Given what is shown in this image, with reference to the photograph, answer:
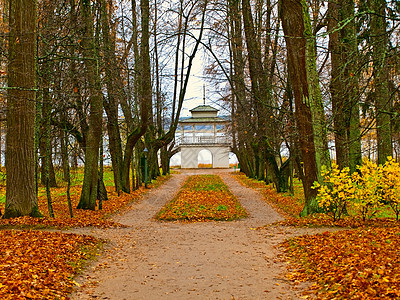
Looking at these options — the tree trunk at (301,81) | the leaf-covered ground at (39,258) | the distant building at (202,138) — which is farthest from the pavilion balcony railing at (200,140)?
the leaf-covered ground at (39,258)

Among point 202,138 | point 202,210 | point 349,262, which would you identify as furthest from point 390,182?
point 202,138

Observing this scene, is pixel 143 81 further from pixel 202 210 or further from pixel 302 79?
pixel 302 79

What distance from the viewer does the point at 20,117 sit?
10.7 meters

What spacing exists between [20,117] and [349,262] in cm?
860

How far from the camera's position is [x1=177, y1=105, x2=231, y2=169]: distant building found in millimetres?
52719

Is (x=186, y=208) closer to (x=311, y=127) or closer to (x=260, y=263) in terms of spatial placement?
(x=311, y=127)

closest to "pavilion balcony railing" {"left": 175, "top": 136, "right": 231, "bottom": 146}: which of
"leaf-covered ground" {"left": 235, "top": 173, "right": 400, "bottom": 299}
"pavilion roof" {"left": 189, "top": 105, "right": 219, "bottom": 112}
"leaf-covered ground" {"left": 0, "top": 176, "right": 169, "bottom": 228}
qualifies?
"pavilion roof" {"left": 189, "top": 105, "right": 219, "bottom": 112}

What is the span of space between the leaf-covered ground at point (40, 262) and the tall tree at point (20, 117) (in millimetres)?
2219

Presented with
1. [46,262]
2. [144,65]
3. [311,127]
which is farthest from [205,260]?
[144,65]

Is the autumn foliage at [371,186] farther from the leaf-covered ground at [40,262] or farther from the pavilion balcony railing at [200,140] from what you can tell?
the pavilion balcony railing at [200,140]

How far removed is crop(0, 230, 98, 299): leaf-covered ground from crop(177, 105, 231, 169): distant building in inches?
1726

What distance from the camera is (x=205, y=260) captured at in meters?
7.48

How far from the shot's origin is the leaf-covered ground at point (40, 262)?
5.13 meters

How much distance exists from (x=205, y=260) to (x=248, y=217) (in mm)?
6563
